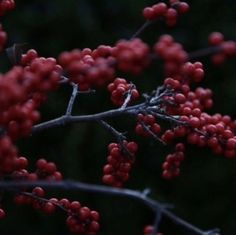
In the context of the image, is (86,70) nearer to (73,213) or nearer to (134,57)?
(134,57)

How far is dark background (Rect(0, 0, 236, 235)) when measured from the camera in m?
2.74

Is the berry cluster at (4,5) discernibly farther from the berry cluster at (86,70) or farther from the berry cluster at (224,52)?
the berry cluster at (224,52)

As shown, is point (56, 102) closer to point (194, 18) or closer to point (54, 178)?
point (194, 18)

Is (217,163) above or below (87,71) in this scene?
above

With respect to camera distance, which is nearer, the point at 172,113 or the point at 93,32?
the point at 172,113

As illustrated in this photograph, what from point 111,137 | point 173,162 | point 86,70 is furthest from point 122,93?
point 111,137

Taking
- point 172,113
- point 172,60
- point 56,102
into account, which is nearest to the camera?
point 172,60

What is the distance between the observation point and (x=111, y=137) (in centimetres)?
277

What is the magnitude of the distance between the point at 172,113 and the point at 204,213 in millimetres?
1572

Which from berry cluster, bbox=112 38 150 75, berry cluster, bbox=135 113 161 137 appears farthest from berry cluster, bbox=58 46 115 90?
berry cluster, bbox=135 113 161 137

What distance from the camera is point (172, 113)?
145 centimetres

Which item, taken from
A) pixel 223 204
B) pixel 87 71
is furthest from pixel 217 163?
pixel 87 71

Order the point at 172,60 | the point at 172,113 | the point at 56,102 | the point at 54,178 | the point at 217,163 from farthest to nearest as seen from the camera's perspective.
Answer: the point at 217,163, the point at 56,102, the point at 172,113, the point at 54,178, the point at 172,60

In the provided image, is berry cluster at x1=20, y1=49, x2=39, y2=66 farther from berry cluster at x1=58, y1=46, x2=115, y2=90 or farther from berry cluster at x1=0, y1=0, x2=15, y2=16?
berry cluster at x1=58, y1=46, x2=115, y2=90
